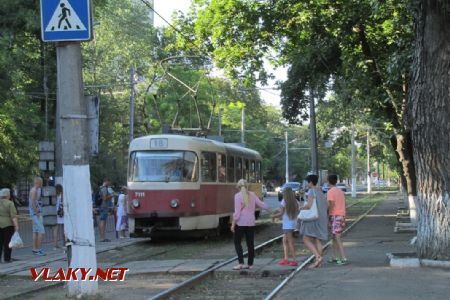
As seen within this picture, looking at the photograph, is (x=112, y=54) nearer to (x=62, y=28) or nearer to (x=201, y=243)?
(x=201, y=243)

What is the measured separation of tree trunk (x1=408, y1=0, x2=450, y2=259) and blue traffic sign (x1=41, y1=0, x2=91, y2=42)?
6.12 m

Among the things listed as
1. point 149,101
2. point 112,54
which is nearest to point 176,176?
point 149,101

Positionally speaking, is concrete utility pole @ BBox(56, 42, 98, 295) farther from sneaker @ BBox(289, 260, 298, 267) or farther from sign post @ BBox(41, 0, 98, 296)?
sneaker @ BBox(289, 260, 298, 267)

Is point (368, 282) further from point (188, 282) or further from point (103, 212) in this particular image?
point (103, 212)

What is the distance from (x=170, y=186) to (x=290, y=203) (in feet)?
18.1

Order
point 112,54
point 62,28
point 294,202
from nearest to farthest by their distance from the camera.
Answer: point 62,28
point 294,202
point 112,54

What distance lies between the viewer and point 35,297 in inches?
382

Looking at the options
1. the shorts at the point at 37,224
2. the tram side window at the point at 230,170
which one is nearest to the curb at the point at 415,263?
the shorts at the point at 37,224

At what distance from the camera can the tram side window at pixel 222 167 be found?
19.8 meters

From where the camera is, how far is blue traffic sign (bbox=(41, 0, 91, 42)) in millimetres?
8703

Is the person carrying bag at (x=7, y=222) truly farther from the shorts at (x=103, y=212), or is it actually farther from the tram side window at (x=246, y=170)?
the tram side window at (x=246, y=170)

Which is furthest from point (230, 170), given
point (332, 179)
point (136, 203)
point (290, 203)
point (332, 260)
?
point (332, 179)

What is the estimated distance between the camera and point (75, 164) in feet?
28.7

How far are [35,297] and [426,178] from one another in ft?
23.0
